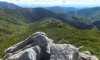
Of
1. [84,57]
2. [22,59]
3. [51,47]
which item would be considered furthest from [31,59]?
[84,57]

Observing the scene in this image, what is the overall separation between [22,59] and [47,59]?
15.7 feet

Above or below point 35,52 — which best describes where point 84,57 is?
below

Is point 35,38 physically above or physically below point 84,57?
above

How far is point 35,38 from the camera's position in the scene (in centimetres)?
4694

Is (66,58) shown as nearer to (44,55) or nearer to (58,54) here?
(58,54)

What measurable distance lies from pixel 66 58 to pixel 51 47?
3517mm

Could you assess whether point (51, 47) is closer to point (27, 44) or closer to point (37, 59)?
point (37, 59)

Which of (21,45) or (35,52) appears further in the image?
(21,45)

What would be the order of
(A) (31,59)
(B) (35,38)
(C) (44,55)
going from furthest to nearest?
(B) (35,38), (C) (44,55), (A) (31,59)

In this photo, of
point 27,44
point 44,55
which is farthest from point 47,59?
point 27,44

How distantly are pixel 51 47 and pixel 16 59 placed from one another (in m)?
6.75

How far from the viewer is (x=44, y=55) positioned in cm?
4325

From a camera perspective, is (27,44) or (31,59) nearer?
(31,59)

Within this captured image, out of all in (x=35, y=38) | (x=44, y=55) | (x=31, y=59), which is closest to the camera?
(x=31, y=59)
